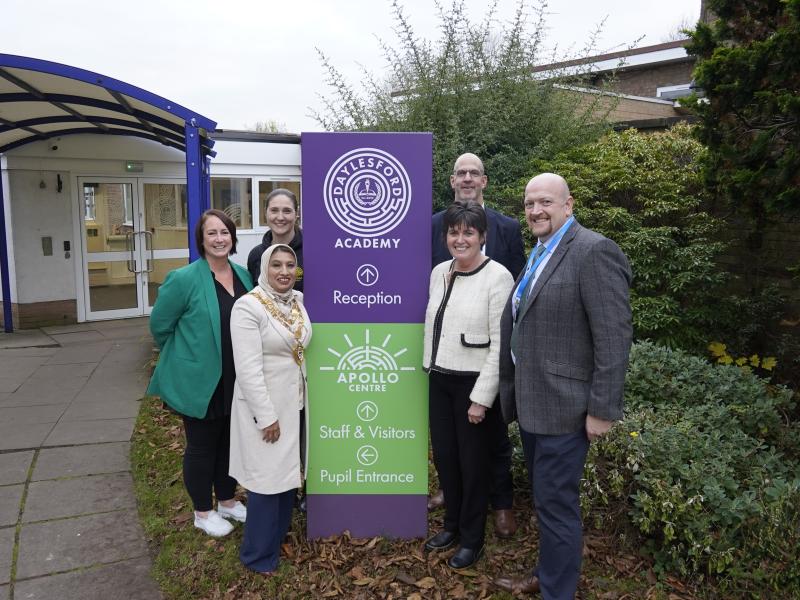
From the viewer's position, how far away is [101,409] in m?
5.91

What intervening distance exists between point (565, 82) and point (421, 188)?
6.66 metres

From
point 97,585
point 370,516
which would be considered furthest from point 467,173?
point 97,585

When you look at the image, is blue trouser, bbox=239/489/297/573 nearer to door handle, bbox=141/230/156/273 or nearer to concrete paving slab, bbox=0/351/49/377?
concrete paving slab, bbox=0/351/49/377

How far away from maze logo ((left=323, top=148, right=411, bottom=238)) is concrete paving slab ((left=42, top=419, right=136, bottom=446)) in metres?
3.17

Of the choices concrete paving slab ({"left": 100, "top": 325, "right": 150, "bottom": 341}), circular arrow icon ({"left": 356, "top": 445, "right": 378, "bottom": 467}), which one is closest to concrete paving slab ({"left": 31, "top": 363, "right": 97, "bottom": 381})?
concrete paving slab ({"left": 100, "top": 325, "right": 150, "bottom": 341})

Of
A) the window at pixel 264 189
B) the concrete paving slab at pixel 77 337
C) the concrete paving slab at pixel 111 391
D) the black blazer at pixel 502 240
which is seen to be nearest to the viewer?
the black blazer at pixel 502 240

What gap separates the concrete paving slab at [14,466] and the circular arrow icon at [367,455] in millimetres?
2566

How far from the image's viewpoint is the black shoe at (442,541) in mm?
3311

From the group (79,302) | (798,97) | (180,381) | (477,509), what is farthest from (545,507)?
(79,302)

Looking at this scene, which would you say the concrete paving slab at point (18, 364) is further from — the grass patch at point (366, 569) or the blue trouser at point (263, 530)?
the blue trouser at point (263, 530)

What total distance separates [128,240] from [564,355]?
905 cm

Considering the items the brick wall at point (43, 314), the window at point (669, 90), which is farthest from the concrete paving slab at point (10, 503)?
the window at point (669, 90)

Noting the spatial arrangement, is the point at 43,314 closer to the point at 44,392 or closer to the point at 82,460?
the point at 44,392

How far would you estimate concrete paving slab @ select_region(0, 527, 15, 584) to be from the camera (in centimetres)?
317
